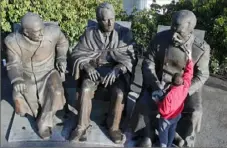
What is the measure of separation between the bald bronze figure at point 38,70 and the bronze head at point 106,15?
2.15ft

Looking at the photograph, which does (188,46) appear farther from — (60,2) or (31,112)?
(60,2)

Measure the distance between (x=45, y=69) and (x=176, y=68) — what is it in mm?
1784

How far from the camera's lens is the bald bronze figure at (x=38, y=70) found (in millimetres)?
5977

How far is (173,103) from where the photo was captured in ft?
17.8

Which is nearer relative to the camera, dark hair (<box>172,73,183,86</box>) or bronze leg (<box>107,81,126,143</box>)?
dark hair (<box>172,73,183,86</box>)

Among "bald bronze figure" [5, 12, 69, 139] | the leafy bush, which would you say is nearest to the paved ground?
→ "bald bronze figure" [5, 12, 69, 139]

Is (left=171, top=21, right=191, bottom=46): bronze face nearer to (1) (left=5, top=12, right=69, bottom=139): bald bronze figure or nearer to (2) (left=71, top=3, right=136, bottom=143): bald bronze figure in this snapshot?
(2) (left=71, top=3, right=136, bottom=143): bald bronze figure

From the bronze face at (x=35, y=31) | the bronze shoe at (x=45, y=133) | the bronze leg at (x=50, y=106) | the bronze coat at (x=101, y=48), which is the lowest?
the bronze shoe at (x=45, y=133)

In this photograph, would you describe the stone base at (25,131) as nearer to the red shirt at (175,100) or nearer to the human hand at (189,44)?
the red shirt at (175,100)

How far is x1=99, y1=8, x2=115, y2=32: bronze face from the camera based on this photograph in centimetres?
589

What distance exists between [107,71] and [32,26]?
46.0 inches

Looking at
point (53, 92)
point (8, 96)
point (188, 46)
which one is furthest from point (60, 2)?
point (188, 46)

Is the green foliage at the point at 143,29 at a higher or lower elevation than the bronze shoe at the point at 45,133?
higher

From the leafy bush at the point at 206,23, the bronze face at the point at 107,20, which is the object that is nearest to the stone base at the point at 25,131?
the bronze face at the point at 107,20
